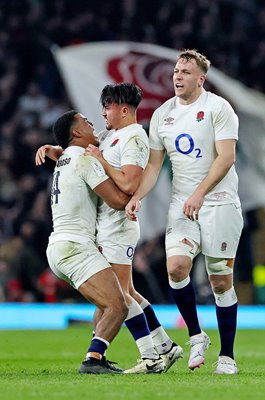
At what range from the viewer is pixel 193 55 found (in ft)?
28.9

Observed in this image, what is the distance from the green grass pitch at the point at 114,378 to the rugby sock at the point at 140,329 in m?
0.23

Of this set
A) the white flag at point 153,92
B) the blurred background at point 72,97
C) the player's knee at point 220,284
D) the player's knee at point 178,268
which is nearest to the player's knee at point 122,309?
the player's knee at point 178,268

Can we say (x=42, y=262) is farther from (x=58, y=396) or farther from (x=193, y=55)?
(x=58, y=396)

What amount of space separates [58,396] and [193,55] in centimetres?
315

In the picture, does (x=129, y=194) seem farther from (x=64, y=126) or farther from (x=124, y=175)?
(x=64, y=126)

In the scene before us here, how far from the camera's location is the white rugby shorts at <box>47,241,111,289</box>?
8.48m

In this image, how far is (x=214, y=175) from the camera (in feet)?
28.1

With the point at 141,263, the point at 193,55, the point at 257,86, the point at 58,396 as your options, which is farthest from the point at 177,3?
the point at 58,396

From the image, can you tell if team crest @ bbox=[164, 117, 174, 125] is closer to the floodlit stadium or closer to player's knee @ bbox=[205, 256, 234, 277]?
the floodlit stadium

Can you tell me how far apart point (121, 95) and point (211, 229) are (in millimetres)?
1236

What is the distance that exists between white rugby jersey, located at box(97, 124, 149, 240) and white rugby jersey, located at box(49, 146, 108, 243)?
107 mm

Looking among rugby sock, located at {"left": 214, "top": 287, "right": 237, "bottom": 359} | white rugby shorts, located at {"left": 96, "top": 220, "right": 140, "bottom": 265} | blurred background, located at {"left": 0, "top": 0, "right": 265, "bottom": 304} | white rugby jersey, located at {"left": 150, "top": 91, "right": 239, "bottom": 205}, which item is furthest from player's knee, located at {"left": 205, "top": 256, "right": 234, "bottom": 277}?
blurred background, located at {"left": 0, "top": 0, "right": 265, "bottom": 304}

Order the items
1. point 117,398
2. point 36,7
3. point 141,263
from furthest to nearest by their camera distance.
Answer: point 36,7 < point 141,263 < point 117,398

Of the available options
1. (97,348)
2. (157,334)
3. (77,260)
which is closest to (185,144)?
(77,260)
